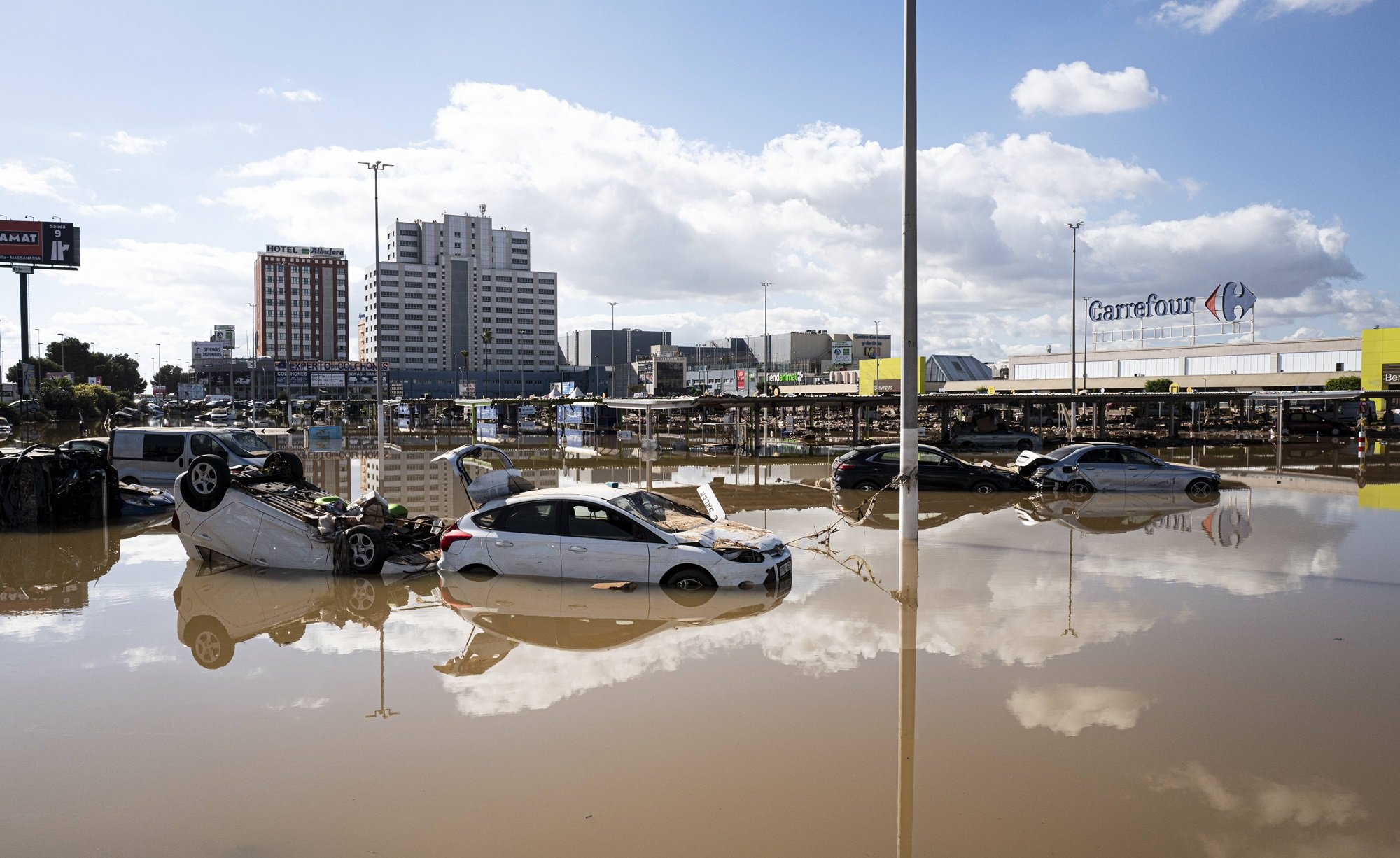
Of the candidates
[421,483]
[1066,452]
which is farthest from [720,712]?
[421,483]

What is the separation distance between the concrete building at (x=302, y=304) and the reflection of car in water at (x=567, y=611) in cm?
15681

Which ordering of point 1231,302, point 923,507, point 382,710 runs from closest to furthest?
point 382,710 → point 923,507 → point 1231,302

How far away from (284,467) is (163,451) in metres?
9.48

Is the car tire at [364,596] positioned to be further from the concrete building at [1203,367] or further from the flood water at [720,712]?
the concrete building at [1203,367]

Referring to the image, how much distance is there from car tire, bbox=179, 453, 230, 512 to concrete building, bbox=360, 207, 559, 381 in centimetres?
12612

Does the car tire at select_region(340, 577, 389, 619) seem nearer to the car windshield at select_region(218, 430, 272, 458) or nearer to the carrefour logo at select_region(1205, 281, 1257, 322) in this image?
the car windshield at select_region(218, 430, 272, 458)

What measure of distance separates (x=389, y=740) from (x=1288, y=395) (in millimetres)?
33036

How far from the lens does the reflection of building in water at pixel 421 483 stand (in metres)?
18.4

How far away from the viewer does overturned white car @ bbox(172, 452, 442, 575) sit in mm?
11234

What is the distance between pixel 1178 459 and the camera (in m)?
30.8

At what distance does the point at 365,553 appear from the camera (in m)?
11.2

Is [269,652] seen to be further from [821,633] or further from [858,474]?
[858,474]

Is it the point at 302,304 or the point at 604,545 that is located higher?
the point at 302,304

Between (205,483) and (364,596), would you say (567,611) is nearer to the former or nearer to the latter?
(364,596)
